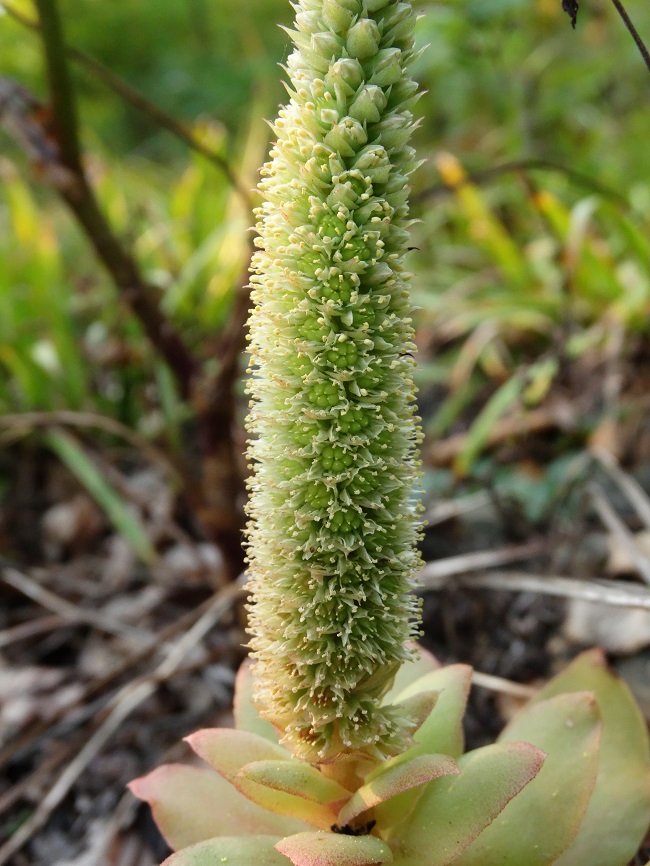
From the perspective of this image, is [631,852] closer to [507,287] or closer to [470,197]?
[507,287]

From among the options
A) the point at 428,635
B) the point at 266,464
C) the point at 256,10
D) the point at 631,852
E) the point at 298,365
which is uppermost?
the point at 256,10

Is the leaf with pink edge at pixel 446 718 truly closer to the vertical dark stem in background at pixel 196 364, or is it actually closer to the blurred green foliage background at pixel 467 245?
the vertical dark stem in background at pixel 196 364

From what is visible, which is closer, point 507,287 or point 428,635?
point 428,635

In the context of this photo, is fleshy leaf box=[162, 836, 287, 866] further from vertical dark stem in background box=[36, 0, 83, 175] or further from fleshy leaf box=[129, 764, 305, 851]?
vertical dark stem in background box=[36, 0, 83, 175]

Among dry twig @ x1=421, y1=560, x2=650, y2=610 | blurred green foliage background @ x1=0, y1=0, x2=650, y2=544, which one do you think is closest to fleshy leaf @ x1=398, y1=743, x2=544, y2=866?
dry twig @ x1=421, y1=560, x2=650, y2=610

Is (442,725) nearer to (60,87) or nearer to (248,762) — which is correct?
(248,762)

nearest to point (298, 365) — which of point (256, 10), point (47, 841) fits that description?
point (47, 841)
